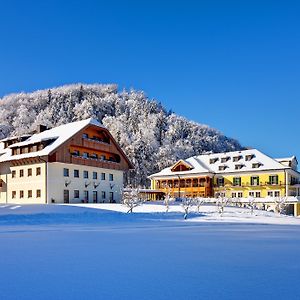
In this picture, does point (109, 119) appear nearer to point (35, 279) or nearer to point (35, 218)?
point (35, 218)

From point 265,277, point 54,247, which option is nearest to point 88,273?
point 265,277

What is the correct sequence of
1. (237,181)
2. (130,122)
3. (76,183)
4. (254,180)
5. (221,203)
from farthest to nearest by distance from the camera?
(130,122)
(237,181)
(254,180)
(76,183)
(221,203)

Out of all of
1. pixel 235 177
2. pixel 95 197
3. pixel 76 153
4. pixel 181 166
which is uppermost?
pixel 76 153

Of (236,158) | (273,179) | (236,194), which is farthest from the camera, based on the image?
(236,158)

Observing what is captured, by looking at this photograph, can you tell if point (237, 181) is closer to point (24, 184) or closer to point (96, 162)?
point (96, 162)

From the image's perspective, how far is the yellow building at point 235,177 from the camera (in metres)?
55.7

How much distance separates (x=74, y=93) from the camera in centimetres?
13275

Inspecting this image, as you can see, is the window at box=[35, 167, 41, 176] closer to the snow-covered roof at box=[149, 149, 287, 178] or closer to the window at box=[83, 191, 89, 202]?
the window at box=[83, 191, 89, 202]

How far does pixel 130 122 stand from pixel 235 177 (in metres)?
52.3

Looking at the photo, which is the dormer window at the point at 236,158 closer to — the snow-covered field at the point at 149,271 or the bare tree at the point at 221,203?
the bare tree at the point at 221,203

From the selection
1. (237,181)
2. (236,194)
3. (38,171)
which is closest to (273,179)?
(237,181)

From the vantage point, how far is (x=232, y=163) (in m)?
61.1

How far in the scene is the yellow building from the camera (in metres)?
55.7

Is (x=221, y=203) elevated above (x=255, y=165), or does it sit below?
below
